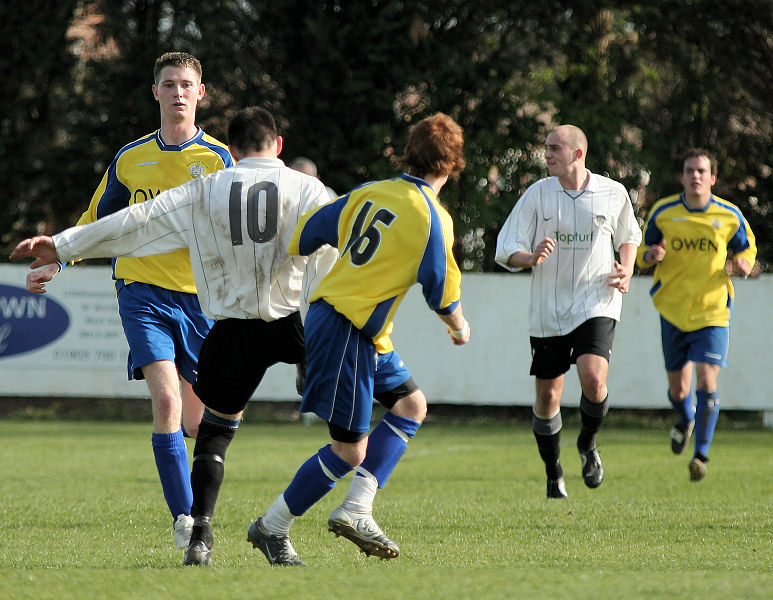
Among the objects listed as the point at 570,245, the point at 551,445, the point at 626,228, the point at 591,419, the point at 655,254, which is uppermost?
the point at 626,228

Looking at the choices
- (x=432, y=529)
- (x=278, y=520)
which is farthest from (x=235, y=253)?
(x=432, y=529)

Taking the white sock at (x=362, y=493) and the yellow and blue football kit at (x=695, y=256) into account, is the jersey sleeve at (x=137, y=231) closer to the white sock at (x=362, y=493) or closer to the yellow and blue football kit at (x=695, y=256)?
the white sock at (x=362, y=493)

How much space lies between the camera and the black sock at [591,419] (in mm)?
8016

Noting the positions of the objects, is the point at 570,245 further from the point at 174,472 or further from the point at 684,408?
the point at 174,472

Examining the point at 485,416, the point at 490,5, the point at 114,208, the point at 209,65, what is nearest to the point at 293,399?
the point at 485,416

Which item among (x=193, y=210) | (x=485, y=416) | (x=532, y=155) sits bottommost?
(x=485, y=416)

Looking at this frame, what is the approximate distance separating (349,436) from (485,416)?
11284 mm

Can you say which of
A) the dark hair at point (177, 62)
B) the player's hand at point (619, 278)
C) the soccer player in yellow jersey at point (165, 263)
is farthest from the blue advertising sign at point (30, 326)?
the dark hair at point (177, 62)

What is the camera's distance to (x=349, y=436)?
5000mm

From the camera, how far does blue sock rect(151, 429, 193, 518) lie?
567 centimetres

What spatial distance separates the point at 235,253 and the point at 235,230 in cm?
10

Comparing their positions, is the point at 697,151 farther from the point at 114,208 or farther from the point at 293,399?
the point at 293,399

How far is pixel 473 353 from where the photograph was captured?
15555 mm

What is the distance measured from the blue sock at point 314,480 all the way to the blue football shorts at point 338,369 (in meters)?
0.17
